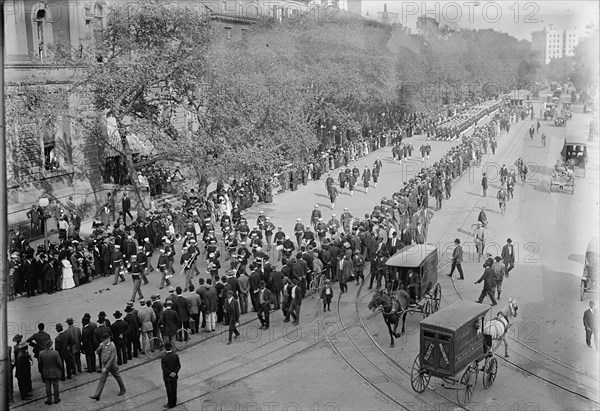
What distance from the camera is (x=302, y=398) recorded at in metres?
16.7

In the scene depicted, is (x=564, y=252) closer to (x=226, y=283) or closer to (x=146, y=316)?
(x=226, y=283)

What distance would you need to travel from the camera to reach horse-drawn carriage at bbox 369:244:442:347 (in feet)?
64.0

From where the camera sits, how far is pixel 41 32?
33.6 meters

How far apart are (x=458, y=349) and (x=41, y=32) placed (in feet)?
81.0

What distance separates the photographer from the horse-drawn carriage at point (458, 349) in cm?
1591

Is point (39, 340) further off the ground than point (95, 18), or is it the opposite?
point (95, 18)

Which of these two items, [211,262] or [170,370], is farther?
[211,262]

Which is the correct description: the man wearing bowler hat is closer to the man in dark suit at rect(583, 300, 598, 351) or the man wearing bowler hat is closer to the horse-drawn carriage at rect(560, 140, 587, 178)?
the man in dark suit at rect(583, 300, 598, 351)

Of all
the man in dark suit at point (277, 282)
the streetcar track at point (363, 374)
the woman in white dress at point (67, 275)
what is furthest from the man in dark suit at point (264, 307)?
the woman in white dress at point (67, 275)

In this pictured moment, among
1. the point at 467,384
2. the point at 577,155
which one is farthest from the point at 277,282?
the point at 577,155

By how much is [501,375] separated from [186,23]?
2069 centimetres

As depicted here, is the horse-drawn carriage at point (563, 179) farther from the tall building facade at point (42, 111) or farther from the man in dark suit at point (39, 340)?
the man in dark suit at point (39, 340)

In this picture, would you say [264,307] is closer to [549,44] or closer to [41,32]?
[41,32]

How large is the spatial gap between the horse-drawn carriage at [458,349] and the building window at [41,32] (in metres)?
23.0
